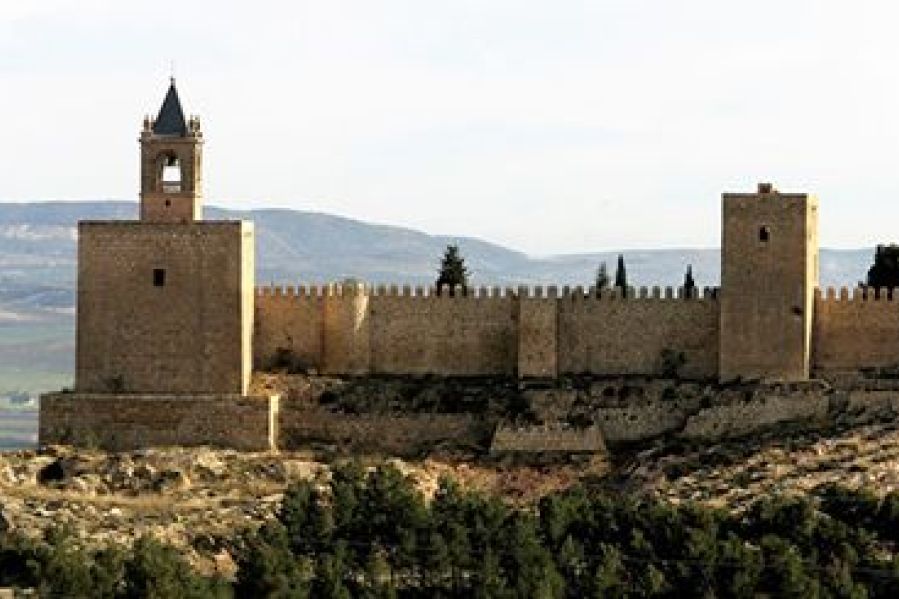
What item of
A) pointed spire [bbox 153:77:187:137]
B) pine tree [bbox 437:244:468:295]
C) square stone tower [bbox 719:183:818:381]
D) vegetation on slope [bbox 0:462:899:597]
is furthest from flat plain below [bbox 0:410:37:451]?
vegetation on slope [bbox 0:462:899:597]

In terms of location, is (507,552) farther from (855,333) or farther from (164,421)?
(855,333)

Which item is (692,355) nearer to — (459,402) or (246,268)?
(459,402)

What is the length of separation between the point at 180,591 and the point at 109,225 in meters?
15.0

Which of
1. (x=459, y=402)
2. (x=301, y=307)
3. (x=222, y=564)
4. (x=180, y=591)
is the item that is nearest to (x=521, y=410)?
(x=459, y=402)

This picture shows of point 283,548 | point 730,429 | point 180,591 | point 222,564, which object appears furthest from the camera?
point 730,429

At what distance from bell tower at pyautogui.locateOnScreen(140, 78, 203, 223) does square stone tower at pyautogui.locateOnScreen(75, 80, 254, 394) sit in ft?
5.86

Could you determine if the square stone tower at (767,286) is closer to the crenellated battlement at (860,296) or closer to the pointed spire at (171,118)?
the crenellated battlement at (860,296)

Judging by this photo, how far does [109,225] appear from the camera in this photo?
2116 inches

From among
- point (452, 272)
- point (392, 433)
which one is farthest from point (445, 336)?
point (452, 272)

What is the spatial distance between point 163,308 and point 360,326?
428 centimetres

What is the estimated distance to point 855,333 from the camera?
2080 inches

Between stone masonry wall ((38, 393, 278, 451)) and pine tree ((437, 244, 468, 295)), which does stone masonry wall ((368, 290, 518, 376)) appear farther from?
pine tree ((437, 244, 468, 295))

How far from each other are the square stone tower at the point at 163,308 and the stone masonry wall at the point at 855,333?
12.0 metres

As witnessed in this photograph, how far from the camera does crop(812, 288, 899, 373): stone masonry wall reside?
5278 cm
